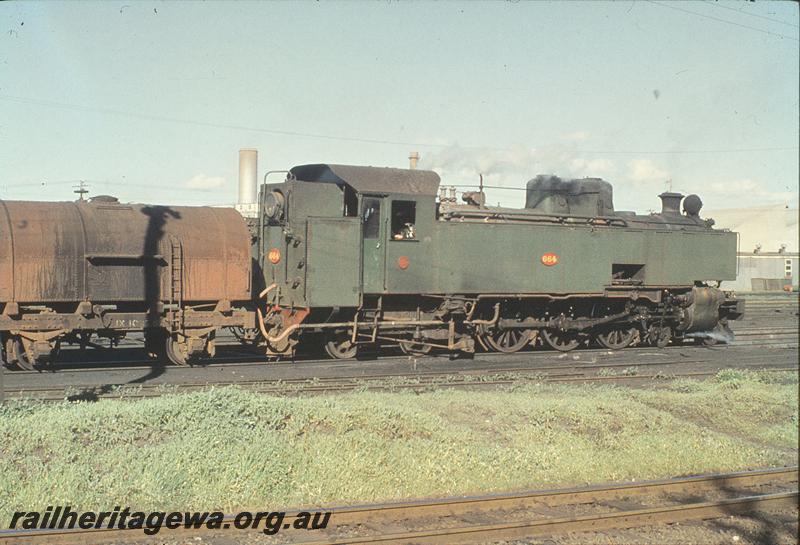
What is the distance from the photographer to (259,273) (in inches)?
584

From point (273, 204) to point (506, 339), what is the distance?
575 cm

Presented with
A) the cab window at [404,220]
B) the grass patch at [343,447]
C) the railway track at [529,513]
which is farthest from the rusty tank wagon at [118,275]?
the railway track at [529,513]

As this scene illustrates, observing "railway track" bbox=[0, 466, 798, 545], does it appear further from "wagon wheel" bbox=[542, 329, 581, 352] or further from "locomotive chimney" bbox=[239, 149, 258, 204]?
"locomotive chimney" bbox=[239, 149, 258, 204]

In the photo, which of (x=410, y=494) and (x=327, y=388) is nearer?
(x=410, y=494)

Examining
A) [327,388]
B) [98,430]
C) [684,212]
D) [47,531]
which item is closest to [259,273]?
[327,388]

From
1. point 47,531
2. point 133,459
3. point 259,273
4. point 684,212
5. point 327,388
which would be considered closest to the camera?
point 47,531

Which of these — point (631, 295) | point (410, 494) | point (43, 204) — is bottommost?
point (410, 494)

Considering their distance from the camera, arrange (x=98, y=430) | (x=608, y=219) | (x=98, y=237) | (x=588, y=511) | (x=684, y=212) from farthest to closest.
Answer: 1. (x=684, y=212)
2. (x=608, y=219)
3. (x=98, y=237)
4. (x=98, y=430)
5. (x=588, y=511)

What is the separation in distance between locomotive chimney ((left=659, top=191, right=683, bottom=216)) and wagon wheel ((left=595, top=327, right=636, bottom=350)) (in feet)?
10.5

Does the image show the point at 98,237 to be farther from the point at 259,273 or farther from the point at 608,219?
the point at 608,219

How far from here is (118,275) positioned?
12992 millimetres

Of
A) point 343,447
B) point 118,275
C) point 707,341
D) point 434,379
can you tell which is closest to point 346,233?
point 434,379

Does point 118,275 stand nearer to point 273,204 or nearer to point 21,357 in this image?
point 21,357

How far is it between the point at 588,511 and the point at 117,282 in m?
9.22
